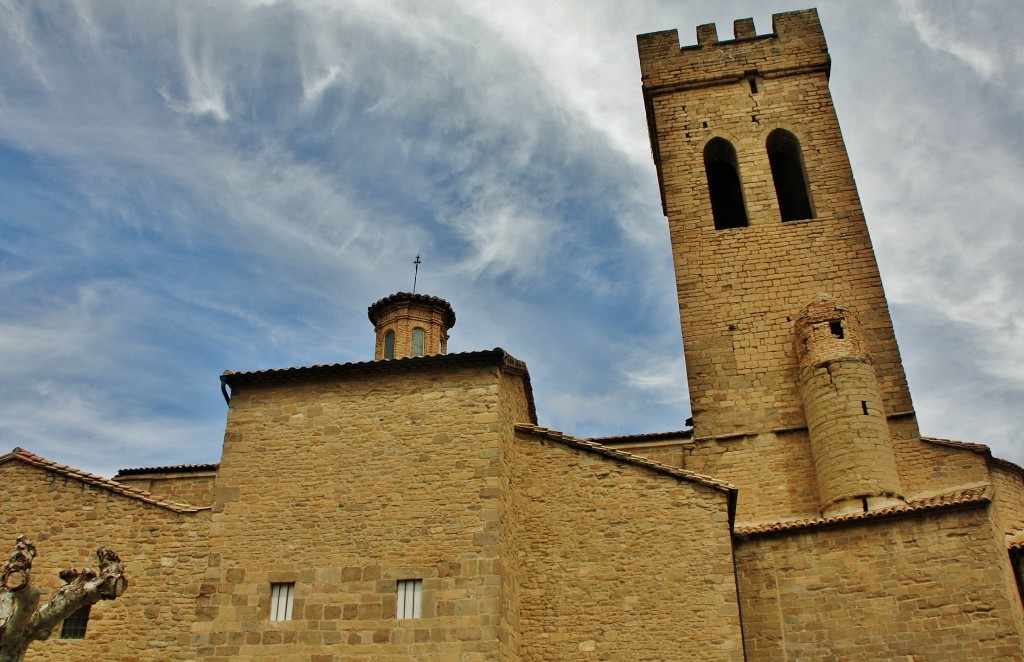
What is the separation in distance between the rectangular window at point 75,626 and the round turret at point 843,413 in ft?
39.7

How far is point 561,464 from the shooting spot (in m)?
12.6

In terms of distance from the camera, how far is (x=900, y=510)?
11.8 m

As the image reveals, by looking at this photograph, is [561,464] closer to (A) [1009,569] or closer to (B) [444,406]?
(B) [444,406]

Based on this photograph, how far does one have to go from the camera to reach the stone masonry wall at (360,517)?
10.9 metres

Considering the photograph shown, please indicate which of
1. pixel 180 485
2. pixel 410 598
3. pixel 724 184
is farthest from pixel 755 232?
pixel 180 485

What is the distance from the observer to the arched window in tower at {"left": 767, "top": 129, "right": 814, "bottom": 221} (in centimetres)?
1967

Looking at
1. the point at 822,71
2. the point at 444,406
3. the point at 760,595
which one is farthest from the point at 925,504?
the point at 822,71

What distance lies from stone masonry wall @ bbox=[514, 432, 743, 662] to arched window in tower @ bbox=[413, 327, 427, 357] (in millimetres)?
8765

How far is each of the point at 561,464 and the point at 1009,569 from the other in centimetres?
671

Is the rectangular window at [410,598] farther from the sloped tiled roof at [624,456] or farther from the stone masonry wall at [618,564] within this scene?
the sloped tiled roof at [624,456]

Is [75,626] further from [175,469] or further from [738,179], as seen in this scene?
[738,179]

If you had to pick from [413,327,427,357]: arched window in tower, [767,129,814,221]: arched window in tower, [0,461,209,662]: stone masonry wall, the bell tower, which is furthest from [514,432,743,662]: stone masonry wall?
[767,129,814,221]: arched window in tower

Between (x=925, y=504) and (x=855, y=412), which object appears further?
(x=855, y=412)

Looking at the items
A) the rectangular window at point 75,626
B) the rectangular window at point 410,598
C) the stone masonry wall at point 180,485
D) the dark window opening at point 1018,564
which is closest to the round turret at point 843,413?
the dark window opening at point 1018,564
